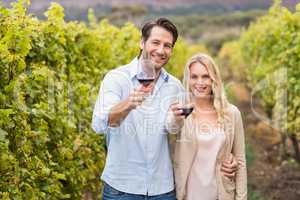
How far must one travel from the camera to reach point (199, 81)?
3.58 metres

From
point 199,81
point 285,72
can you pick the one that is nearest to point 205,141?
point 199,81

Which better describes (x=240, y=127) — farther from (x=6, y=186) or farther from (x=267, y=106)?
(x=267, y=106)

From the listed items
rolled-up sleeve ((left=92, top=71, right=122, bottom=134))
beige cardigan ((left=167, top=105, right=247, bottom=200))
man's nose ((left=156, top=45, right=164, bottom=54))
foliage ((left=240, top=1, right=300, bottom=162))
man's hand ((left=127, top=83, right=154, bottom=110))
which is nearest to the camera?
Answer: man's hand ((left=127, top=83, right=154, bottom=110))

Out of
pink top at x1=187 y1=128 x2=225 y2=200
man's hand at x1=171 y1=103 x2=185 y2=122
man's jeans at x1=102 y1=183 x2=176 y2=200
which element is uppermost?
man's hand at x1=171 y1=103 x2=185 y2=122

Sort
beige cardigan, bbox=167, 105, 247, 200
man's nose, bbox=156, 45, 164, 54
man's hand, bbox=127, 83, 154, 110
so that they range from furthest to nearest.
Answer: beige cardigan, bbox=167, 105, 247, 200
man's nose, bbox=156, 45, 164, 54
man's hand, bbox=127, 83, 154, 110

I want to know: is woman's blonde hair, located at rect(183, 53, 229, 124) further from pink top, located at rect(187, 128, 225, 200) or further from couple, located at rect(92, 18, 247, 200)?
pink top, located at rect(187, 128, 225, 200)

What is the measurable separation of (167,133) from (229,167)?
0.47m

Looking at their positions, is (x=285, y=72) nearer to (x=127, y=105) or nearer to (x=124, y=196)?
(x=124, y=196)

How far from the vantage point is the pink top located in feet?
11.7

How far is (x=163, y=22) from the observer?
11.1 feet

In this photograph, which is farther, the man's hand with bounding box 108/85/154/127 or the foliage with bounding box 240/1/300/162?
the foliage with bounding box 240/1/300/162

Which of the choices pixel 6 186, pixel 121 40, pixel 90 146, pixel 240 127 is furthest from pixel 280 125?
pixel 6 186

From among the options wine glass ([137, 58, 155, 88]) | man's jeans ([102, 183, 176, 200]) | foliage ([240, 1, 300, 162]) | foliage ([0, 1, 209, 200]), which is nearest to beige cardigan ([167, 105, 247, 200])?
man's jeans ([102, 183, 176, 200])

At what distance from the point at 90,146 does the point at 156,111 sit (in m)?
2.58
